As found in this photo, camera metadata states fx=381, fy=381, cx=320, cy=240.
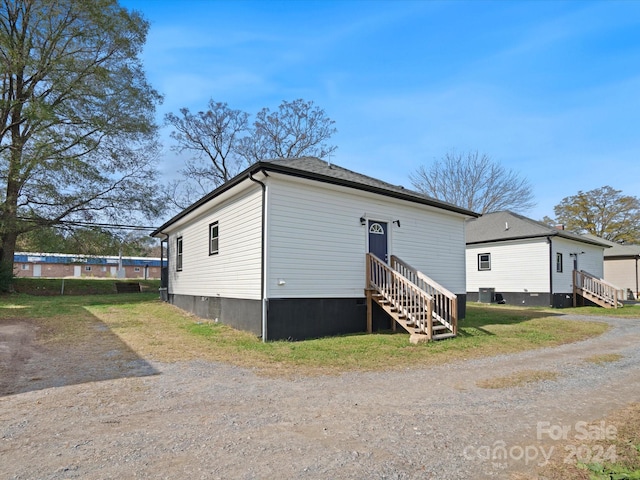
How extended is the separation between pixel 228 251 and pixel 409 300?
15.9 feet

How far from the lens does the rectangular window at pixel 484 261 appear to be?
2048 cm

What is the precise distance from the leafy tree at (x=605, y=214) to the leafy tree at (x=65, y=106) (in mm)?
40774

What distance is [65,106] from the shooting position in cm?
1838

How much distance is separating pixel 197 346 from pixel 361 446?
527 cm

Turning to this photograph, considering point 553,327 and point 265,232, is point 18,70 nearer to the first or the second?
point 265,232

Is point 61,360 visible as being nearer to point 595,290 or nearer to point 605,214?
point 595,290

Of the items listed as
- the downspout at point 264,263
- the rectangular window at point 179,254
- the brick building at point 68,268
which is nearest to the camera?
the downspout at point 264,263

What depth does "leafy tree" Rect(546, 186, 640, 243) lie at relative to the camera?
37.4 m

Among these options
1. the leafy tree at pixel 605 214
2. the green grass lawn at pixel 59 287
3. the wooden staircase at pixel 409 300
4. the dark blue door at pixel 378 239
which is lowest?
the green grass lawn at pixel 59 287

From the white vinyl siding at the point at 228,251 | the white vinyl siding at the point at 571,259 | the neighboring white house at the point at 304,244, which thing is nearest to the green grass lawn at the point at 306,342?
the neighboring white house at the point at 304,244

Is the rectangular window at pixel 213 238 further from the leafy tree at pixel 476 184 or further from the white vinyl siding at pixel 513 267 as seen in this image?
the leafy tree at pixel 476 184

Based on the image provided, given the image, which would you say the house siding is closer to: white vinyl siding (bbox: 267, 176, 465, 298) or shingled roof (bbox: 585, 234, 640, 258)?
white vinyl siding (bbox: 267, 176, 465, 298)

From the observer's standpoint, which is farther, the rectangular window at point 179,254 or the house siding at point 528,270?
the house siding at point 528,270

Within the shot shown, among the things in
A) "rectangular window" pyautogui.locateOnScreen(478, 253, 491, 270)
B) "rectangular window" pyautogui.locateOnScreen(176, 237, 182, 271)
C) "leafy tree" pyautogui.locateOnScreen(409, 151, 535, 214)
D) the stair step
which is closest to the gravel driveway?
the stair step
